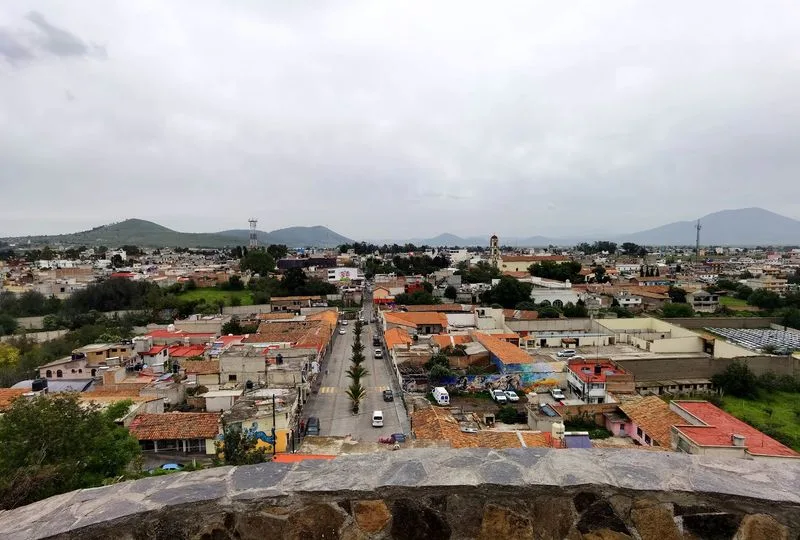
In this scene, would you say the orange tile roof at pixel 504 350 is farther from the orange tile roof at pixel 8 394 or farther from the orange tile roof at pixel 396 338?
the orange tile roof at pixel 8 394

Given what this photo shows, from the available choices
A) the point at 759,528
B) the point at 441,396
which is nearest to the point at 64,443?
the point at 759,528

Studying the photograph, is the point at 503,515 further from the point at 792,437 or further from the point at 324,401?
the point at 792,437

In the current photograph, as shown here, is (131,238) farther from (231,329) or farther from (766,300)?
(766,300)

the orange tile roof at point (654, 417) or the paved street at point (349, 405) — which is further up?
the orange tile roof at point (654, 417)

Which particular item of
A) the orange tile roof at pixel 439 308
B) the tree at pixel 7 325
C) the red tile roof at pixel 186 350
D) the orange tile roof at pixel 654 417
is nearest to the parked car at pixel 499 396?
the orange tile roof at pixel 654 417

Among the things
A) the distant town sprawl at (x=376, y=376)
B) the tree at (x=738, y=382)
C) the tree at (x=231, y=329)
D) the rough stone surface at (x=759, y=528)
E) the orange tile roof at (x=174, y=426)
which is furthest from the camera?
the tree at (x=231, y=329)

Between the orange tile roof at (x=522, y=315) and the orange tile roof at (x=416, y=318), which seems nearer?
the orange tile roof at (x=416, y=318)
